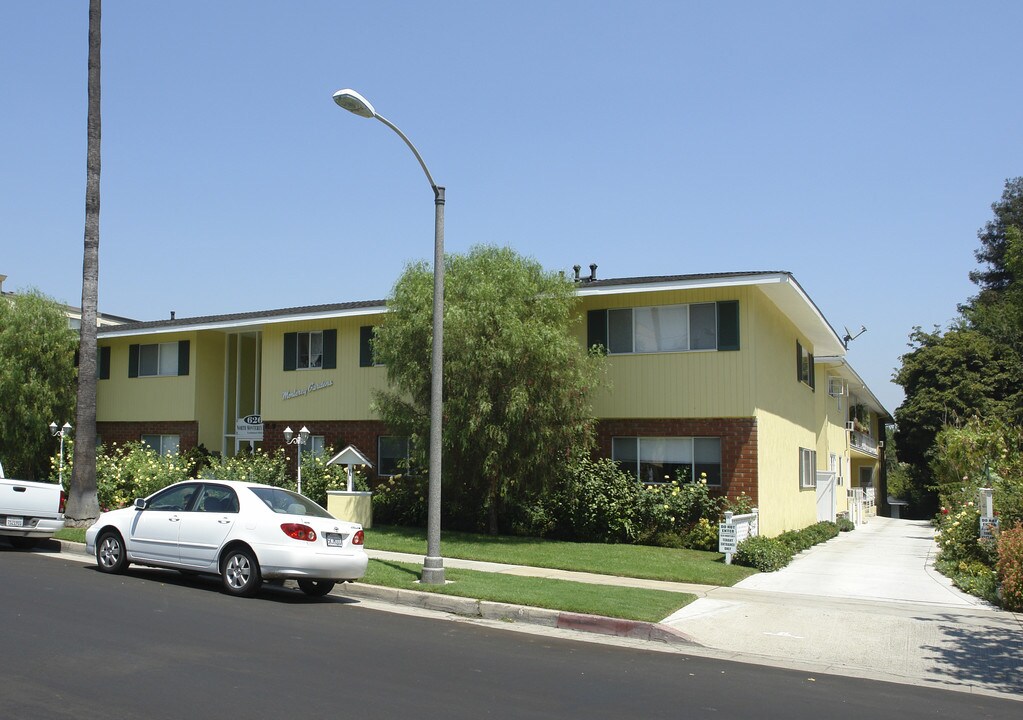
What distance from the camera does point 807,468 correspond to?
26.7 m

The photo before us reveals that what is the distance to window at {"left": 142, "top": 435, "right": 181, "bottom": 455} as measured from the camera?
91.8 feet

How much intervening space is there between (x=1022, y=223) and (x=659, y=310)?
50.6 m

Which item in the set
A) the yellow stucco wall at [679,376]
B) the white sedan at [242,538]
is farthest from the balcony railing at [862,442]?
the white sedan at [242,538]

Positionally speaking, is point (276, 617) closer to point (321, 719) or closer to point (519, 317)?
point (321, 719)

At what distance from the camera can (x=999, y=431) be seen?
914 inches

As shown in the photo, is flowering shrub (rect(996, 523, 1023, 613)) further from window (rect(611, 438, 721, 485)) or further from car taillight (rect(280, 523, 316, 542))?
car taillight (rect(280, 523, 316, 542))

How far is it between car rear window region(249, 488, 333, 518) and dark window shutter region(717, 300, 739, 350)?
33.4ft

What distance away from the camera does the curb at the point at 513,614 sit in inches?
421

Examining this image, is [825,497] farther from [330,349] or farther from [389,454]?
[330,349]

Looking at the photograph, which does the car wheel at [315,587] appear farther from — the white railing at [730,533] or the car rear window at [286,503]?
the white railing at [730,533]

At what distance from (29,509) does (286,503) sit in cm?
668

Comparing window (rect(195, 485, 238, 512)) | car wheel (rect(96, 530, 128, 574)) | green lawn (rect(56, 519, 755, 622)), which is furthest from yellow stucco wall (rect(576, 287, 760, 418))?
car wheel (rect(96, 530, 128, 574))

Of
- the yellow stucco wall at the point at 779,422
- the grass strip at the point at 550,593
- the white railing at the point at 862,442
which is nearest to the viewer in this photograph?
the grass strip at the point at 550,593

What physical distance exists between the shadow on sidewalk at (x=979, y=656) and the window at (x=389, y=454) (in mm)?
14145
